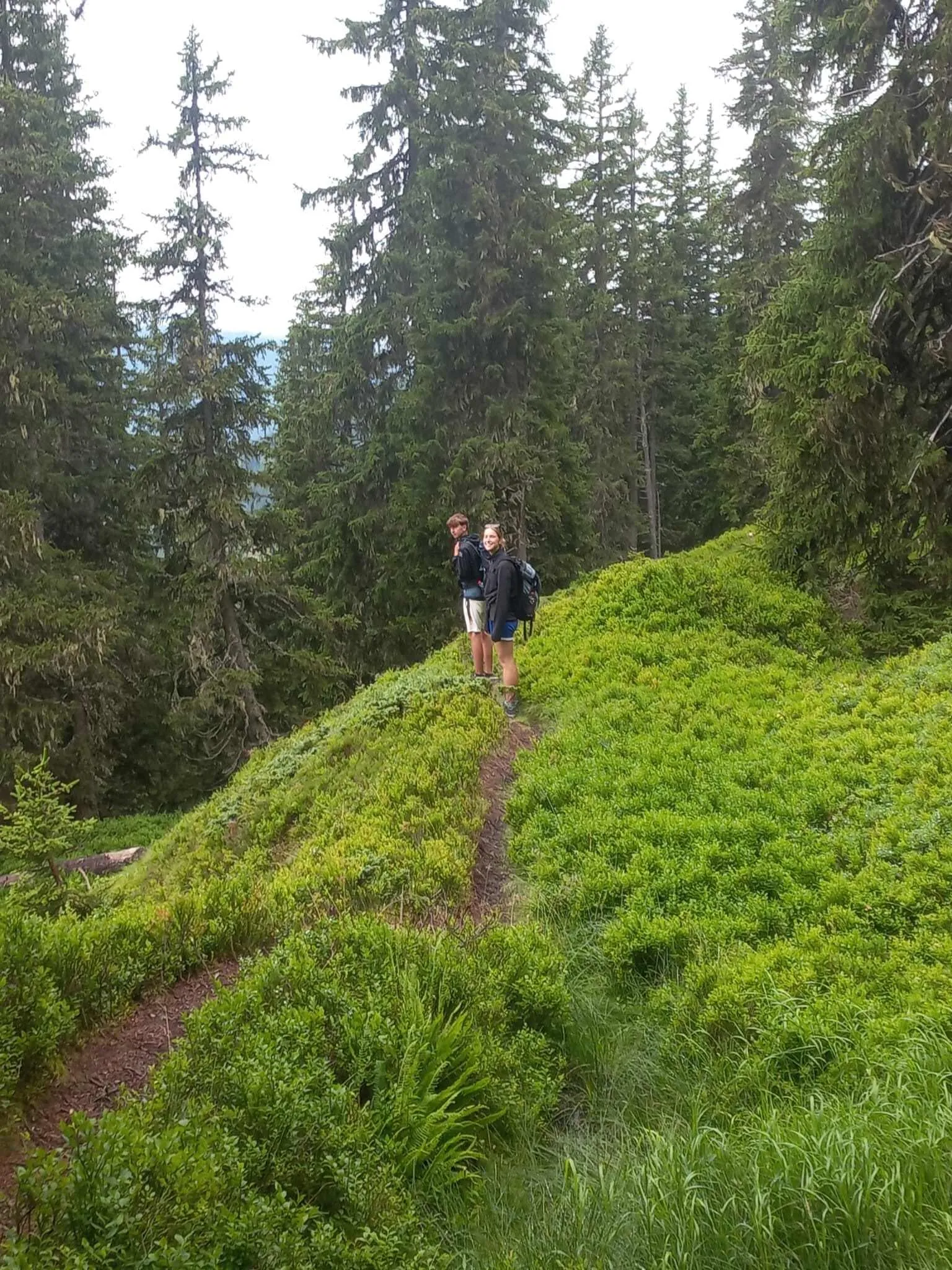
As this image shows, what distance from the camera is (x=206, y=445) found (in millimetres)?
15906

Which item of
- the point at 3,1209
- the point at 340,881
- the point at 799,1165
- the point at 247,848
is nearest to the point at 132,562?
the point at 247,848

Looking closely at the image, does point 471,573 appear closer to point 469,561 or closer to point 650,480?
point 469,561

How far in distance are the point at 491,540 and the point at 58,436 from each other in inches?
460

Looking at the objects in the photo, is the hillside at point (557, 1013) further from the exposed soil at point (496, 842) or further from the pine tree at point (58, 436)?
the pine tree at point (58, 436)

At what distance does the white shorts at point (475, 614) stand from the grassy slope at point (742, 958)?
117cm

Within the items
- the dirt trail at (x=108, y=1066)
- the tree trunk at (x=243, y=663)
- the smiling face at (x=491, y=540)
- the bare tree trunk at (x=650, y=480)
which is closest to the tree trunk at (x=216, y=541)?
the tree trunk at (x=243, y=663)

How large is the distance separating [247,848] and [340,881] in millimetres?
2868

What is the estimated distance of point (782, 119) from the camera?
2073cm

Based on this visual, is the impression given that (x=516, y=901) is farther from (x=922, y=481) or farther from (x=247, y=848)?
(x=922, y=481)

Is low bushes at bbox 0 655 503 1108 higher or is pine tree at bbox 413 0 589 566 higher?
pine tree at bbox 413 0 589 566

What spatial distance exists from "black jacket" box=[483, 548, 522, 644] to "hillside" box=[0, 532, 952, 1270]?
1713mm

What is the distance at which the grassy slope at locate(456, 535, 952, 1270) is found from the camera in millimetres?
2574

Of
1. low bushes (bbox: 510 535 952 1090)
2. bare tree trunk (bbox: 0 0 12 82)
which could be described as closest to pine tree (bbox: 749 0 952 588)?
low bushes (bbox: 510 535 952 1090)

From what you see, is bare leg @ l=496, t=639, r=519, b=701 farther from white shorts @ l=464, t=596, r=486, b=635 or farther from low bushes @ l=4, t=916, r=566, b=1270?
low bushes @ l=4, t=916, r=566, b=1270
